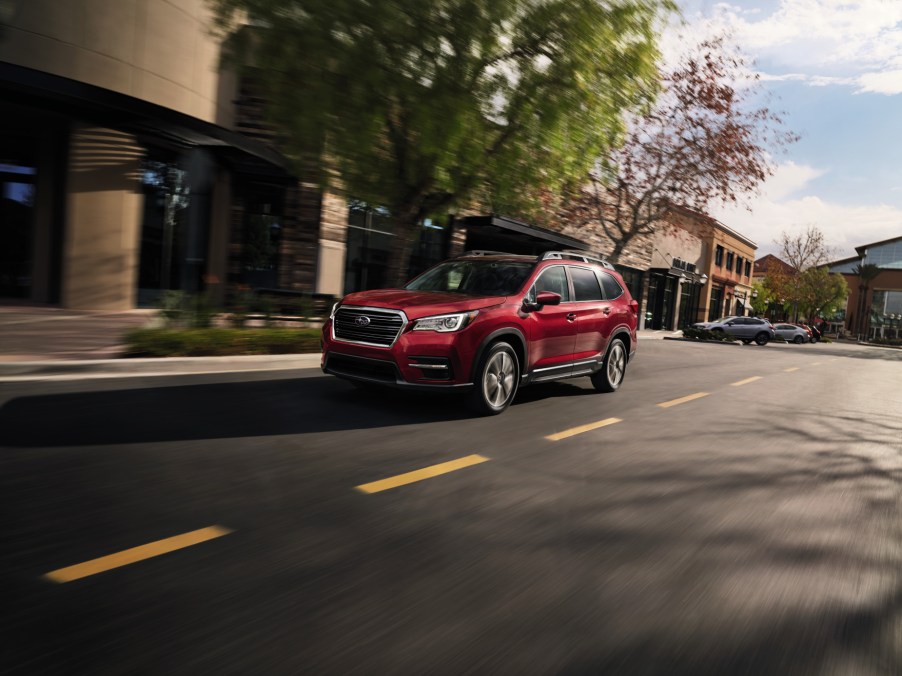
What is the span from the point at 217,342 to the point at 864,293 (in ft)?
286

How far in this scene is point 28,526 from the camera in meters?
3.41

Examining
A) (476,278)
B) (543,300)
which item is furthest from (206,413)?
(543,300)

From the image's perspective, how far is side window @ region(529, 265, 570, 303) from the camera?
26.8ft

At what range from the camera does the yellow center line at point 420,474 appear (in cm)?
449

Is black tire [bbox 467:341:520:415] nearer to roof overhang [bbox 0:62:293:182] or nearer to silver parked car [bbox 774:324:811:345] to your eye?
roof overhang [bbox 0:62:293:182]

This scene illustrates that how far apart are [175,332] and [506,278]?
476cm

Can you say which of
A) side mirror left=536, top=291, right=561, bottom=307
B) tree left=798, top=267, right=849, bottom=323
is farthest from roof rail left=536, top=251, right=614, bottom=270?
tree left=798, top=267, right=849, bottom=323

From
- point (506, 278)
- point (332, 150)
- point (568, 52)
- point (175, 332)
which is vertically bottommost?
point (175, 332)

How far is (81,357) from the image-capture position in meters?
8.73

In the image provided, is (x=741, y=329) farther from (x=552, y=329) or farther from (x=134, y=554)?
(x=134, y=554)

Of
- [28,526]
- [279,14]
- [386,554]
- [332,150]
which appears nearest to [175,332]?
[332,150]

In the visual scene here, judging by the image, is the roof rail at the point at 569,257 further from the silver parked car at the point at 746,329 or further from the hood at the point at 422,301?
the silver parked car at the point at 746,329

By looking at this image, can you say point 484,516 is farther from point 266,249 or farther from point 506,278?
point 266,249

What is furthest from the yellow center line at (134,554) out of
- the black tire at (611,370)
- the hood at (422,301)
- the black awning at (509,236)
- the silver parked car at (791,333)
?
the silver parked car at (791,333)
